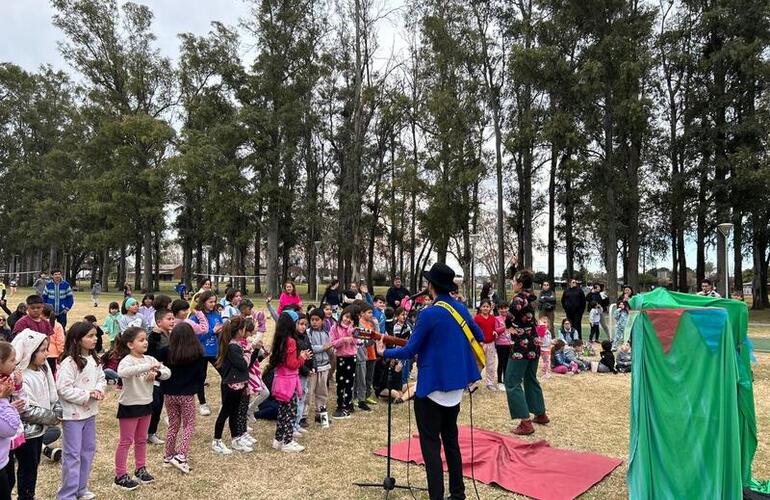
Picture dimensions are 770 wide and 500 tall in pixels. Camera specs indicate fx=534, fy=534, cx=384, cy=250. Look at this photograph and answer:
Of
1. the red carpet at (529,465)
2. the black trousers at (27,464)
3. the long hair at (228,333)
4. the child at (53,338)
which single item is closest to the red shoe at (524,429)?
the red carpet at (529,465)

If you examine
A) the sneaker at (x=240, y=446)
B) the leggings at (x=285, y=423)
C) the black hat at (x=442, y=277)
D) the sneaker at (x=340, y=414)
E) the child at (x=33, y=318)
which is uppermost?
the black hat at (x=442, y=277)

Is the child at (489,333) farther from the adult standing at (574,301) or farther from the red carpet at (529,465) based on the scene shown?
the adult standing at (574,301)

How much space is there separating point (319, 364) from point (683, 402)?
4405mm

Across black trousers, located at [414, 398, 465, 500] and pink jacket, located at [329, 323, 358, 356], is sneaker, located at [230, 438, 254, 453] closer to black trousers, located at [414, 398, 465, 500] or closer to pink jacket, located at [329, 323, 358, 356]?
pink jacket, located at [329, 323, 358, 356]

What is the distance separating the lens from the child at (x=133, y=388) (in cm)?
463

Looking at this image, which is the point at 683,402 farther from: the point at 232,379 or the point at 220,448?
the point at 220,448

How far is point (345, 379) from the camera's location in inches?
299

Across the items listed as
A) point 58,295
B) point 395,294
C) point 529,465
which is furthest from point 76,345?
point 58,295

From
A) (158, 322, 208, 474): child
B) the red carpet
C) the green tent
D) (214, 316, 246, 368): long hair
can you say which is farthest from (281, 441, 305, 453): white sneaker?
the green tent

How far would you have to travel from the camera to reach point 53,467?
5348 millimetres

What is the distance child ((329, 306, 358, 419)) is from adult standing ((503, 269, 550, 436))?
2.17 meters

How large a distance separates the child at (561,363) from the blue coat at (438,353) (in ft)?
25.0

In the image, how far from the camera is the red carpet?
4863 mm

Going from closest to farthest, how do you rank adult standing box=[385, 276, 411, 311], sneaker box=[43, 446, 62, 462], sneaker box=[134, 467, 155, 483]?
sneaker box=[134, 467, 155, 483] → sneaker box=[43, 446, 62, 462] → adult standing box=[385, 276, 411, 311]
